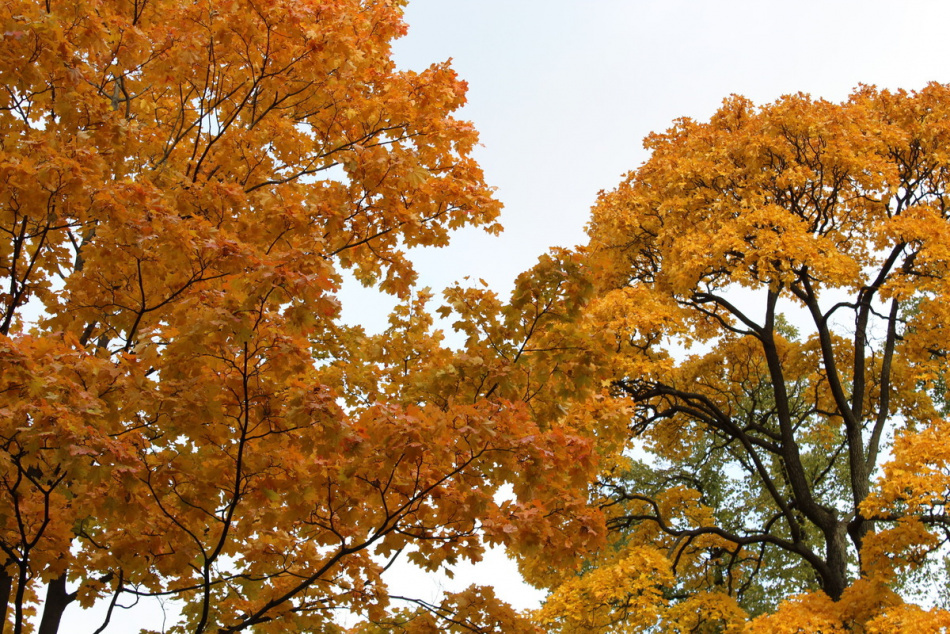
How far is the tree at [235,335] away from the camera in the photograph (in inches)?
184

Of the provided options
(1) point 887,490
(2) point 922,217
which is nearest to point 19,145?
(1) point 887,490

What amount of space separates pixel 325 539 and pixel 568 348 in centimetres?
231

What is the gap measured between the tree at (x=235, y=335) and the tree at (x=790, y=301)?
5242mm

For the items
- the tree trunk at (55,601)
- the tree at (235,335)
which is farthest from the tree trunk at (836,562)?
the tree trunk at (55,601)

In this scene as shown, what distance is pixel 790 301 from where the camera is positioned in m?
15.2

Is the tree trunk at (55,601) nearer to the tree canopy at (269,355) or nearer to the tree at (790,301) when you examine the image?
the tree canopy at (269,355)

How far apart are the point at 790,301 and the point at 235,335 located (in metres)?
13.2

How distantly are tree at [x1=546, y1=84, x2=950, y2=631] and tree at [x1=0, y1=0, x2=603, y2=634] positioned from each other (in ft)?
17.2

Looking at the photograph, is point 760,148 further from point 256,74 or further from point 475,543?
point 475,543

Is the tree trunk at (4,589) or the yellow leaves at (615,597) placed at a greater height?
the yellow leaves at (615,597)

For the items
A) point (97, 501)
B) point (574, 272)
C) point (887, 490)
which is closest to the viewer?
point (97, 501)

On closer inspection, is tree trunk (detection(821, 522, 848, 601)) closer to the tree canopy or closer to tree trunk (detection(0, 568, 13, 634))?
the tree canopy

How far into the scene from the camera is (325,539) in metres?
5.55

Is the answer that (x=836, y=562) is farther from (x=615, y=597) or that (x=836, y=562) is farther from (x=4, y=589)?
(x=4, y=589)
